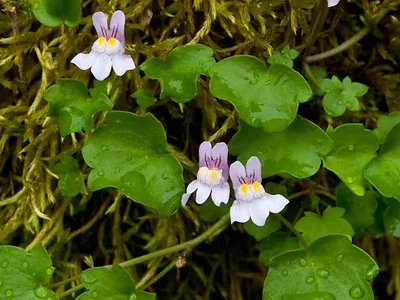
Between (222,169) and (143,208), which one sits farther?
(143,208)

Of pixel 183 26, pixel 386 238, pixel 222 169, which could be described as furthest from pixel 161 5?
pixel 386 238

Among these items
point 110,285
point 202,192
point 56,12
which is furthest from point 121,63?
point 110,285

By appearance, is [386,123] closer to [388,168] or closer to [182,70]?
[388,168]

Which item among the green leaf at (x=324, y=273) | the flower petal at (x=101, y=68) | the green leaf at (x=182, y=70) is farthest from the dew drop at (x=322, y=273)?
the flower petal at (x=101, y=68)

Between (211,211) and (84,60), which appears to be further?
(211,211)

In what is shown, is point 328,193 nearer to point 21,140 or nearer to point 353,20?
point 353,20

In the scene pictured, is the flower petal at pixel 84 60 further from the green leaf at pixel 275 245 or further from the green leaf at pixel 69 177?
the green leaf at pixel 275 245

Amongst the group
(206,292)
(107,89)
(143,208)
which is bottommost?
(206,292)
